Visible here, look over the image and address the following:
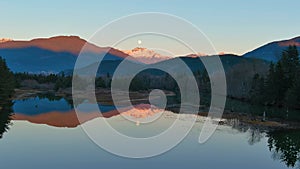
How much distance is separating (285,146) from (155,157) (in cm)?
1248

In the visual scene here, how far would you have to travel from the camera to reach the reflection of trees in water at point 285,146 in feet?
79.3

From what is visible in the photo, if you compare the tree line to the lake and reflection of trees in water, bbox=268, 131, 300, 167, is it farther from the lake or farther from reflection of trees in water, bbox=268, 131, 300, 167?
the lake

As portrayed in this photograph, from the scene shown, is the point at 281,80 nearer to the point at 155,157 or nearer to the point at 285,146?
the point at 285,146

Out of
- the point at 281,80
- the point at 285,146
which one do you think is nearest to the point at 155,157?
the point at 285,146

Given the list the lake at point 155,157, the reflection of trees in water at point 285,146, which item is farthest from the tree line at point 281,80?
the lake at point 155,157

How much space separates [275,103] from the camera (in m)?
64.8

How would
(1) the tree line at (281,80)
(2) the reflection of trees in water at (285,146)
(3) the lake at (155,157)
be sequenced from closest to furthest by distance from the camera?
(3) the lake at (155,157)
(2) the reflection of trees in water at (285,146)
(1) the tree line at (281,80)

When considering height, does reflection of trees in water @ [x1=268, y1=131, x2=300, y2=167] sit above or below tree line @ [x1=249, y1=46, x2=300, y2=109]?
below

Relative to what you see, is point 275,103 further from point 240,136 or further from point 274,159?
point 274,159

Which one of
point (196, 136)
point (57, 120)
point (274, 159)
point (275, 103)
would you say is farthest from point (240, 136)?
point (275, 103)

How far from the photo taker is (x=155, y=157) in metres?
23.4

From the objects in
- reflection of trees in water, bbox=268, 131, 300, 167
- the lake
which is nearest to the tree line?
reflection of trees in water, bbox=268, 131, 300, 167

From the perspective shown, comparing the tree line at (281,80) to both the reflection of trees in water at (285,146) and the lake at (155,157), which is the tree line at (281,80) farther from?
the lake at (155,157)

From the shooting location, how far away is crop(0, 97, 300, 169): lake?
21453 mm
